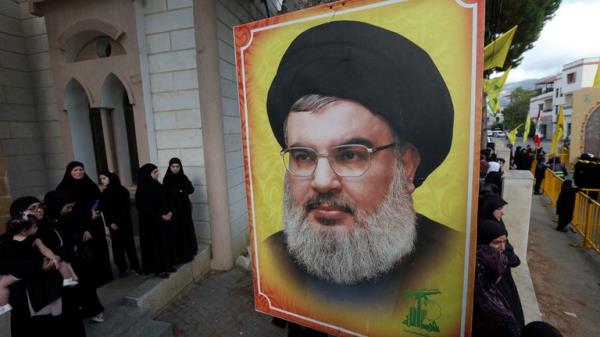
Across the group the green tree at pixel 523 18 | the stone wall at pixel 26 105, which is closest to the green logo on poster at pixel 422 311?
the stone wall at pixel 26 105

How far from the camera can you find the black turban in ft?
4.97

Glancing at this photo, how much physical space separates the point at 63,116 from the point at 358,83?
18.2 feet

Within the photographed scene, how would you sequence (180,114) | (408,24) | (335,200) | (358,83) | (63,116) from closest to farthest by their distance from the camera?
1. (408,24)
2. (358,83)
3. (335,200)
4. (180,114)
5. (63,116)

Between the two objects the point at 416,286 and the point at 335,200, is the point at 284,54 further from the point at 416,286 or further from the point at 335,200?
the point at 416,286

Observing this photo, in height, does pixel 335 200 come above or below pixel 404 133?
below

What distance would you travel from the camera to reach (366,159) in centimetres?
175

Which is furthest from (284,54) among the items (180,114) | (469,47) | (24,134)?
(24,134)

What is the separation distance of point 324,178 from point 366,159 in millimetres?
312

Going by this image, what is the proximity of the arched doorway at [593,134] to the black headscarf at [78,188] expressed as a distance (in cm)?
1962

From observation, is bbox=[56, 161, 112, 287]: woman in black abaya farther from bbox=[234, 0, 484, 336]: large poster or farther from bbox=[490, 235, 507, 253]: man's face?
bbox=[490, 235, 507, 253]: man's face

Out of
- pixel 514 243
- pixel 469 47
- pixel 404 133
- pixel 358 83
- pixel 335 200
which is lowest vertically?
pixel 514 243

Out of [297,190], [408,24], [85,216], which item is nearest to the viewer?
[408,24]

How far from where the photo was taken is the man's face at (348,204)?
169 cm

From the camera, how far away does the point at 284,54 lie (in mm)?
1896
